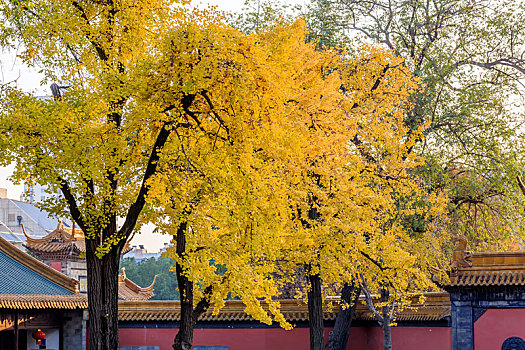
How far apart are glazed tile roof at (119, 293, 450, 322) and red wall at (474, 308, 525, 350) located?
1588 mm

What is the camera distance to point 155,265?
52.3 m

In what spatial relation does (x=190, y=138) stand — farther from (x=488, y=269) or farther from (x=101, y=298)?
(x=488, y=269)

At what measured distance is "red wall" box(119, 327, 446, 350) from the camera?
15945 millimetres

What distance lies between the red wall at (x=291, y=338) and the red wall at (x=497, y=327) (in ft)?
6.50

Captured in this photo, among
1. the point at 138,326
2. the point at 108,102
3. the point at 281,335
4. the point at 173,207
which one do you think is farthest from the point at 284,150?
the point at 138,326

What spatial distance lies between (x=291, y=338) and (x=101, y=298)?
8.72 meters

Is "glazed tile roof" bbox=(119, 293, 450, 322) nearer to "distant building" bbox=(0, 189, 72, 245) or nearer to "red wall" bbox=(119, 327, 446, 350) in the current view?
"red wall" bbox=(119, 327, 446, 350)

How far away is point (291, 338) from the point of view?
16.9 meters

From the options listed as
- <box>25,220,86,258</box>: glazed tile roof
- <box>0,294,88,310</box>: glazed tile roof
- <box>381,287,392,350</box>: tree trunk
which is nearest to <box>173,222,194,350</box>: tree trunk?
<box>381,287,392,350</box>: tree trunk

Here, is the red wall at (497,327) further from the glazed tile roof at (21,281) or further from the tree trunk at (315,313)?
the glazed tile roof at (21,281)

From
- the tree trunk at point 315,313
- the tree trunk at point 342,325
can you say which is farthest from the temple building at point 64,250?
the tree trunk at point 315,313

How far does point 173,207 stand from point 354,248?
383 cm

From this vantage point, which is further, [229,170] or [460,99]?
[460,99]

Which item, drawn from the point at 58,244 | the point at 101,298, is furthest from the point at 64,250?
the point at 101,298
